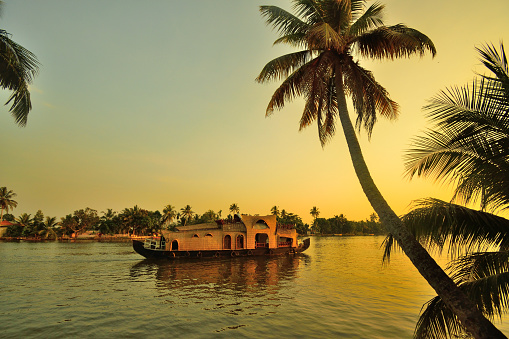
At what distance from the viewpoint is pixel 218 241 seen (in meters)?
29.7

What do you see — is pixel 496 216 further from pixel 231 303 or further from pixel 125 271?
pixel 125 271

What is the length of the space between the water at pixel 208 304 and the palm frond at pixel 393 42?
347 inches

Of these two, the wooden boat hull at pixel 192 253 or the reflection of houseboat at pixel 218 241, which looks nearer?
the wooden boat hull at pixel 192 253

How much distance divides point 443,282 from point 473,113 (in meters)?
2.74

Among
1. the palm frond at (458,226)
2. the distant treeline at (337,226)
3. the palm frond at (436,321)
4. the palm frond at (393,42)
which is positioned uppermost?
the palm frond at (393,42)

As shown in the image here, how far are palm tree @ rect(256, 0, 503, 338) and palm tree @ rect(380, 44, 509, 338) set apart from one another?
0.90m

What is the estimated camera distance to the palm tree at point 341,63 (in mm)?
6434

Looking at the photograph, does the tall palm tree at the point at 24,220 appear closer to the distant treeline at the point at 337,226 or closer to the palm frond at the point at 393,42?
the palm frond at the point at 393,42

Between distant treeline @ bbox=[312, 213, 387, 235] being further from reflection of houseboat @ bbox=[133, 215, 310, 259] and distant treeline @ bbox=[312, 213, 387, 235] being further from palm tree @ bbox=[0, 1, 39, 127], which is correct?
palm tree @ bbox=[0, 1, 39, 127]

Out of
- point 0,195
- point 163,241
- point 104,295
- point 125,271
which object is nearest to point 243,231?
point 163,241

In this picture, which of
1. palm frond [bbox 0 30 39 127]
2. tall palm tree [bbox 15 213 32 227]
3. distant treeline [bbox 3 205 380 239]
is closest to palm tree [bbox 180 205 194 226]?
distant treeline [bbox 3 205 380 239]

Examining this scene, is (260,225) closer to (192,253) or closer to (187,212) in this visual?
(192,253)

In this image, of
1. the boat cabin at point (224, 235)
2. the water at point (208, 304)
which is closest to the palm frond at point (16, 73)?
the water at point (208, 304)

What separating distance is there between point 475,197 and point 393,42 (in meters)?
4.65
